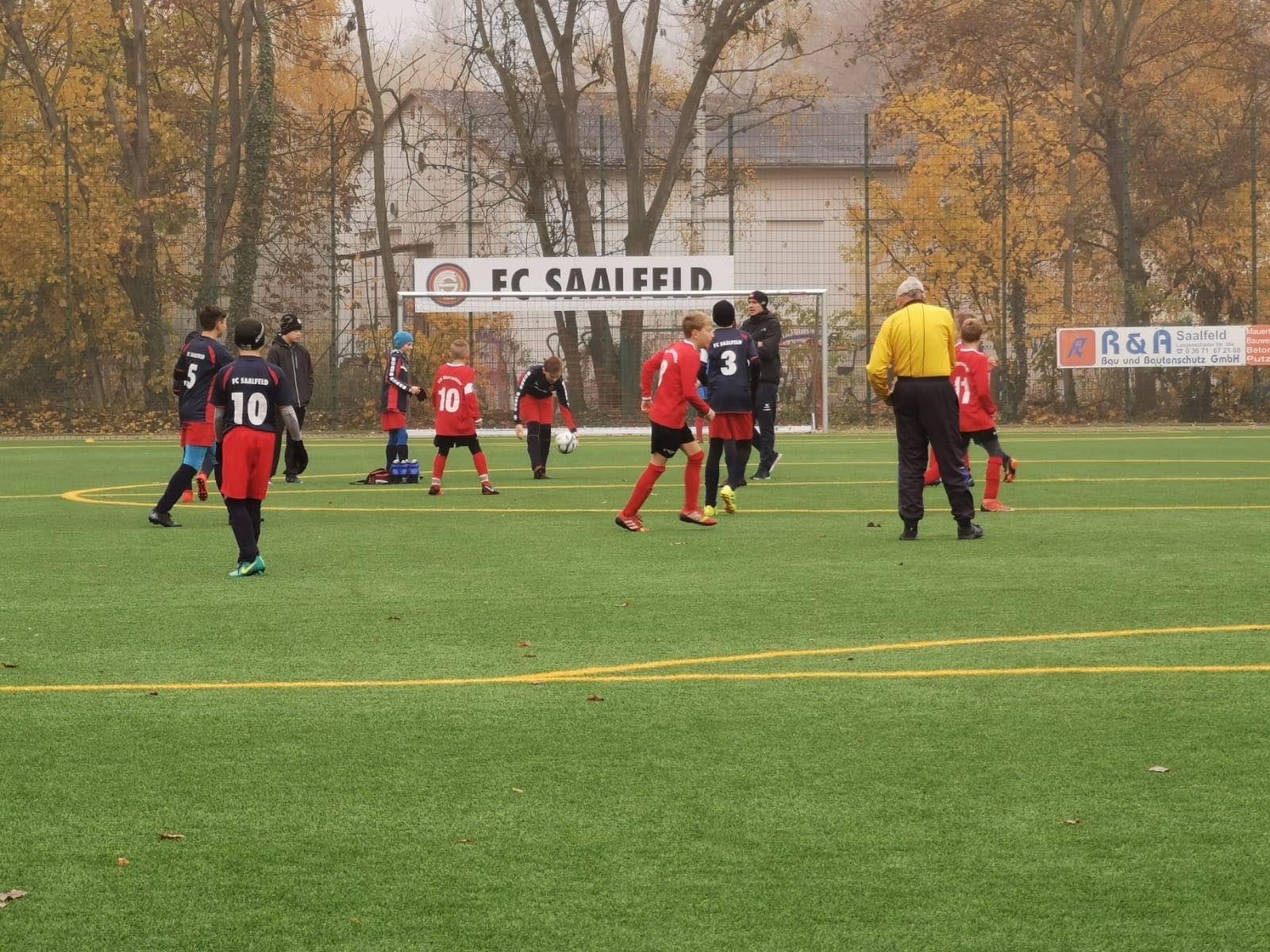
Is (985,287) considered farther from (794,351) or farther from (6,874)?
(6,874)

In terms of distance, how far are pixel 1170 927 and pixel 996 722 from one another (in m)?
2.20

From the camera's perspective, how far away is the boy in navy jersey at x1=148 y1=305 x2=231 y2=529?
14.2 meters

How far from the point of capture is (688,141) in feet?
122

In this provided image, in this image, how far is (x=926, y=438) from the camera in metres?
12.6

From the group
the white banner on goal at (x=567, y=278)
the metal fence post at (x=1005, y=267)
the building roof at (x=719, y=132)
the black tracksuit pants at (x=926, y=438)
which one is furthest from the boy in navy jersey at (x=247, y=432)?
the building roof at (x=719, y=132)

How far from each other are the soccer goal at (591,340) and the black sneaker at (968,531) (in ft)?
61.7

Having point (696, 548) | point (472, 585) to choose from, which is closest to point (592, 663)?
point (472, 585)

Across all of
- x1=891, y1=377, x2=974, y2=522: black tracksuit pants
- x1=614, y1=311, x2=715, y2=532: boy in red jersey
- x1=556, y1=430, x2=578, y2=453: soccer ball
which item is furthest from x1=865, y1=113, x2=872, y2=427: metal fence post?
x1=891, y1=377, x2=974, y2=522: black tracksuit pants

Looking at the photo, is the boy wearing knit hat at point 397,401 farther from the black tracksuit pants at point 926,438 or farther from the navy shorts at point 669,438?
the black tracksuit pants at point 926,438

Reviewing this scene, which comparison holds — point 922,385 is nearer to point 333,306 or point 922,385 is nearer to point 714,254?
point 714,254

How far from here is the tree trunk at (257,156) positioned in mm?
35188

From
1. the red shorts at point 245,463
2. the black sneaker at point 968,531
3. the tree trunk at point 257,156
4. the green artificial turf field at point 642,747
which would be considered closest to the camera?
the green artificial turf field at point 642,747

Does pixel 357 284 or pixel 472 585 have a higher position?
pixel 357 284

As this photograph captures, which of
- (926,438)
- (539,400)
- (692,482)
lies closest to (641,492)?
(692,482)
